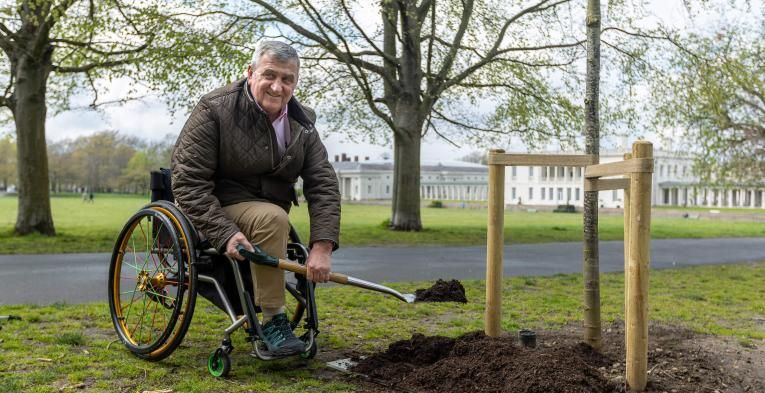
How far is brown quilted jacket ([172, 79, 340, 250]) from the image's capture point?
4.27m

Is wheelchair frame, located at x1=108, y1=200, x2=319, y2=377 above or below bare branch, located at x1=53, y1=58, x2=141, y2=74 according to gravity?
below

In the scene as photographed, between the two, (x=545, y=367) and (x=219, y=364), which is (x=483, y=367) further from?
(x=219, y=364)

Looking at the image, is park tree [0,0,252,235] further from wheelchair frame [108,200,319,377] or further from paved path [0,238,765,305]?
wheelchair frame [108,200,319,377]

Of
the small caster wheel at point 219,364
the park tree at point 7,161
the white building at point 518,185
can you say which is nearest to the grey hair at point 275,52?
the small caster wheel at point 219,364

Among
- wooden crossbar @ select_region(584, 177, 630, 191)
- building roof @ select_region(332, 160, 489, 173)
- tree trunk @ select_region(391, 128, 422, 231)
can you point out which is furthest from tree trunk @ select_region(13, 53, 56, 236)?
building roof @ select_region(332, 160, 489, 173)

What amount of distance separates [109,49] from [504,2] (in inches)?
445

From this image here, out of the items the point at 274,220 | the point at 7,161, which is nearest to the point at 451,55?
the point at 274,220

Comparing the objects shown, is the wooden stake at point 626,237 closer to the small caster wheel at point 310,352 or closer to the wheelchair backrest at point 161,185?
the small caster wheel at point 310,352

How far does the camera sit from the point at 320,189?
14.9 ft

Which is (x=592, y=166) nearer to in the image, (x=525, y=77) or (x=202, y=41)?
(x=202, y=41)

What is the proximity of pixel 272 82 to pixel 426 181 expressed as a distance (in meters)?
135

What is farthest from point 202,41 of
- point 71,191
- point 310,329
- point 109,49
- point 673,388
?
point 71,191

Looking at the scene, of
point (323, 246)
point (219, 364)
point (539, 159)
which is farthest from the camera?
point (539, 159)

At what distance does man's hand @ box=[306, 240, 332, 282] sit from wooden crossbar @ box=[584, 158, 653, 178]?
1714mm
